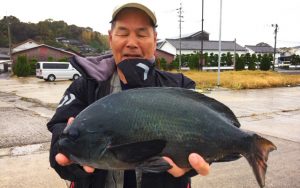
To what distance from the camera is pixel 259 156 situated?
159 cm

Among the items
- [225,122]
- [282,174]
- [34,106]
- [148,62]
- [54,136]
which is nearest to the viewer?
[225,122]

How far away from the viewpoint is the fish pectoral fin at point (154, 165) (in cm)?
139

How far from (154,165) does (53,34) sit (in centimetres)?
8985

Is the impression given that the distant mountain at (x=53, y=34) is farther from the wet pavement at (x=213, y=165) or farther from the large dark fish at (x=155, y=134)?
the large dark fish at (x=155, y=134)

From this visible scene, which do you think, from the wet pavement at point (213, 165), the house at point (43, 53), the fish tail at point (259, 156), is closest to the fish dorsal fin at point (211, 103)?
the fish tail at point (259, 156)

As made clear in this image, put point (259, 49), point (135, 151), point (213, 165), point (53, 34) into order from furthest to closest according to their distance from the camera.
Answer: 1. point (259, 49)
2. point (53, 34)
3. point (213, 165)
4. point (135, 151)

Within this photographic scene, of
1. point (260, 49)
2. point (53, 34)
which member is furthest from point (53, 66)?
point (260, 49)

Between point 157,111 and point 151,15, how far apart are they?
611 mm

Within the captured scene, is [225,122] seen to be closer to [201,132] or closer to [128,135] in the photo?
[201,132]

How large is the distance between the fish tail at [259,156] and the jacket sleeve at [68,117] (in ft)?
2.52

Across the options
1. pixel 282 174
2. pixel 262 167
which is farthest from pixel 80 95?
pixel 282 174

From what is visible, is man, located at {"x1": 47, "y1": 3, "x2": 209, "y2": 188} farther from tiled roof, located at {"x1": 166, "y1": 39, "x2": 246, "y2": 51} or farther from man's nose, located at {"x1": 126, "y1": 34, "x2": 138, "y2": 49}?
tiled roof, located at {"x1": 166, "y1": 39, "x2": 246, "y2": 51}

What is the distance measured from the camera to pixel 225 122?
Answer: 1.57 meters

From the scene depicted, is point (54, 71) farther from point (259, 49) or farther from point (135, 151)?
point (259, 49)
